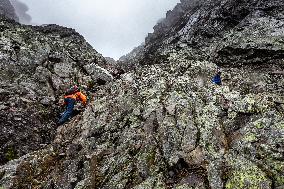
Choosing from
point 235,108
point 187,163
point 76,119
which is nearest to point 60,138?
point 76,119

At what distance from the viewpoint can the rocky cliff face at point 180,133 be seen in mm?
15430

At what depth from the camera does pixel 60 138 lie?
2173 centimetres

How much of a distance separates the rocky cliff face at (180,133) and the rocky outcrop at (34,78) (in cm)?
207

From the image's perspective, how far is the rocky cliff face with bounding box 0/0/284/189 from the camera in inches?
607

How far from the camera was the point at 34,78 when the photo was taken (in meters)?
28.8

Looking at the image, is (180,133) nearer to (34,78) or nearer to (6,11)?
(34,78)

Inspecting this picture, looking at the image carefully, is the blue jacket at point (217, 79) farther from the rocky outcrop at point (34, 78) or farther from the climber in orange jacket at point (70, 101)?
the rocky outcrop at point (34, 78)

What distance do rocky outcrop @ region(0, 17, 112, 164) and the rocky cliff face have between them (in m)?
2.07

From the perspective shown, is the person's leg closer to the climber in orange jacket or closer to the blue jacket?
the climber in orange jacket

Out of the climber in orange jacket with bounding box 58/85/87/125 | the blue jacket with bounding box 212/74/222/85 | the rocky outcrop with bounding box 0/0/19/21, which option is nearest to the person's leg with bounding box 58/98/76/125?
the climber in orange jacket with bounding box 58/85/87/125

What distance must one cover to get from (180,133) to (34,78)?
1645cm

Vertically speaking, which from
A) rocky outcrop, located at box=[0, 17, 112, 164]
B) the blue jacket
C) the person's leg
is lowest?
the blue jacket

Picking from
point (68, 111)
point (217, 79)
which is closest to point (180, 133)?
point (217, 79)

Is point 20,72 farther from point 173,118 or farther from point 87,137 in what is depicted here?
point 173,118
